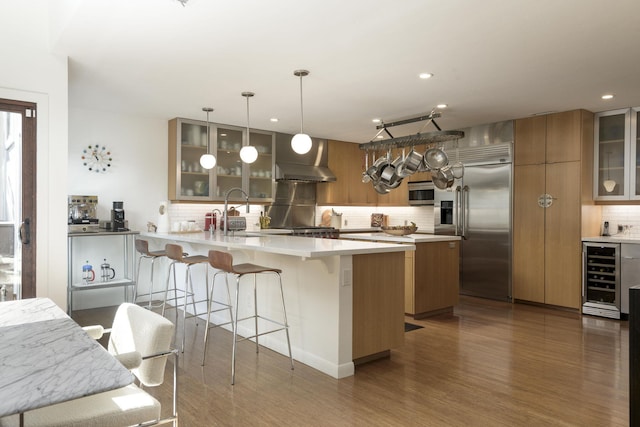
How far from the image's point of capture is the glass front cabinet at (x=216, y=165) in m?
6.00

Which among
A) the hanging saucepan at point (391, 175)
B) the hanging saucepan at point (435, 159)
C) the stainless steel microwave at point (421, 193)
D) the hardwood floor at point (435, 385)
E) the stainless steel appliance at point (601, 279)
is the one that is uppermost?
the hanging saucepan at point (435, 159)

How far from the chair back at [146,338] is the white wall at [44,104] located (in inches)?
82.9

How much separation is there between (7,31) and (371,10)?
2.86 m

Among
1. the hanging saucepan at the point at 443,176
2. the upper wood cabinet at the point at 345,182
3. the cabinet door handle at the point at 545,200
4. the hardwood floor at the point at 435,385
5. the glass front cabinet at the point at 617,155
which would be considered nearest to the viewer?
the hardwood floor at the point at 435,385

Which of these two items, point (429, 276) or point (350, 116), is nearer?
point (429, 276)

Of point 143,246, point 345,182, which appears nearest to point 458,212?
point 345,182

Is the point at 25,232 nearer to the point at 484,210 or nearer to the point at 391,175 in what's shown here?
the point at 391,175

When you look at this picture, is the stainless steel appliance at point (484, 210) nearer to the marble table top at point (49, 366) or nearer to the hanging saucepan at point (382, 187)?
the hanging saucepan at point (382, 187)

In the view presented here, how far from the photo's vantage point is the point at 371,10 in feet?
9.08

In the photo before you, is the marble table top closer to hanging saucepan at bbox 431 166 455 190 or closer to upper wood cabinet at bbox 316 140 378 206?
hanging saucepan at bbox 431 166 455 190

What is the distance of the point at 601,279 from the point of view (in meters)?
5.22

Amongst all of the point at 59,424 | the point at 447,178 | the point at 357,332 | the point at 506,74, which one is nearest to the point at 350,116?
the point at 447,178

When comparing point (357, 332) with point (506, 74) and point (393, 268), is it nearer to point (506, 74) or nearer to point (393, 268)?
point (393, 268)

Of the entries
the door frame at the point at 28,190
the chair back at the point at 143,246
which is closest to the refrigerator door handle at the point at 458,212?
the chair back at the point at 143,246
